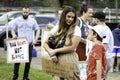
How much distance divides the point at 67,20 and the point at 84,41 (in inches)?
60.8

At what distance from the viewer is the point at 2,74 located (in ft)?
39.2

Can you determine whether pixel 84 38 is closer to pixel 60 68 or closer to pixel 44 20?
pixel 60 68

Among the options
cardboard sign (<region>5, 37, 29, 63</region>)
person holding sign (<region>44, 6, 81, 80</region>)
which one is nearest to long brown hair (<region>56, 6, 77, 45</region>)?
person holding sign (<region>44, 6, 81, 80</region>)

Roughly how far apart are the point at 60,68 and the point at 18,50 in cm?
465

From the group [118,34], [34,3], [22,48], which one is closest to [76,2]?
[34,3]

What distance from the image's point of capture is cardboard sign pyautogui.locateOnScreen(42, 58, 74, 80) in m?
6.68

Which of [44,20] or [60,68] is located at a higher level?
[60,68]

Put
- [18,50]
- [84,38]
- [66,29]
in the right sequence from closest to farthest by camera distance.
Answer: [66,29] → [84,38] → [18,50]

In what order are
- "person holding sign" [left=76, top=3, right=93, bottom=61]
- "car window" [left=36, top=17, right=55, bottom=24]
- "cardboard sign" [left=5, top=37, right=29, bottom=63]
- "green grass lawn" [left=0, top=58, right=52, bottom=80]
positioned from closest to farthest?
"person holding sign" [left=76, top=3, right=93, bottom=61]
"cardboard sign" [left=5, top=37, right=29, bottom=63]
"green grass lawn" [left=0, top=58, right=52, bottom=80]
"car window" [left=36, top=17, right=55, bottom=24]

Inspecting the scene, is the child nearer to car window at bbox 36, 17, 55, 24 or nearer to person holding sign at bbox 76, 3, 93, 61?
person holding sign at bbox 76, 3, 93, 61

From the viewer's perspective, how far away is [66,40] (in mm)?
6832

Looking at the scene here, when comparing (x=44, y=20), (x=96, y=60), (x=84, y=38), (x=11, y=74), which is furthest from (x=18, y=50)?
(x=44, y=20)

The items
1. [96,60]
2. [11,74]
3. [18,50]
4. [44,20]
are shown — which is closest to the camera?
[96,60]

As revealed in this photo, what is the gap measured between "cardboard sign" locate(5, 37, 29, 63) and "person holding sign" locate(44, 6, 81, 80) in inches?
171
